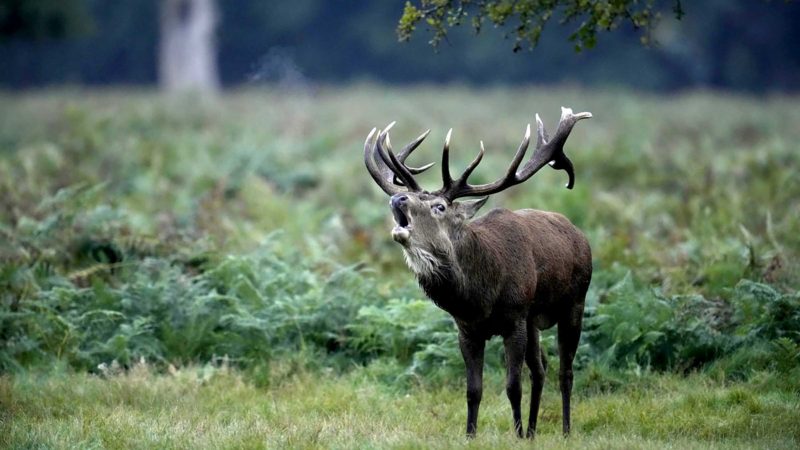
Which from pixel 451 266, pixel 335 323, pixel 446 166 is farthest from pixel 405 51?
pixel 451 266

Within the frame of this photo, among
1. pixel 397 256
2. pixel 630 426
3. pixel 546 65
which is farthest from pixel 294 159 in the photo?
pixel 546 65

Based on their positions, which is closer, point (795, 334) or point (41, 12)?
point (795, 334)

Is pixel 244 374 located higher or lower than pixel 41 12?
lower

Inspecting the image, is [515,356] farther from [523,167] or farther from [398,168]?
[398,168]

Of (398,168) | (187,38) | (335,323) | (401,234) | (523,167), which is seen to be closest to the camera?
(401,234)

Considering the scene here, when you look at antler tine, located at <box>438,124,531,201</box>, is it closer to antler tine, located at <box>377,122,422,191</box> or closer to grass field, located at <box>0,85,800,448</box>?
antler tine, located at <box>377,122,422,191</box>

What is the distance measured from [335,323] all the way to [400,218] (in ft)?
12.4

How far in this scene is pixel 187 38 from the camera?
44781 millimetres

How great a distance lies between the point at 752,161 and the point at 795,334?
10.3 meters

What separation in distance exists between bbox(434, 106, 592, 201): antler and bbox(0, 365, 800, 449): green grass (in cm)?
181

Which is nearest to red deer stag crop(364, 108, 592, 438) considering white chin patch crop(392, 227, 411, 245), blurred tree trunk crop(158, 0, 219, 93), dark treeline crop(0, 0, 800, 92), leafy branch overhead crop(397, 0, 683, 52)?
white chin patch crop(392, 227, 411, 245)

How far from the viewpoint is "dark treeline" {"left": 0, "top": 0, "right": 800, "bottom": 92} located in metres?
55.6

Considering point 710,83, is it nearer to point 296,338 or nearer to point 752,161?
point 752,161

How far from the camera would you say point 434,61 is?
60.1 m
